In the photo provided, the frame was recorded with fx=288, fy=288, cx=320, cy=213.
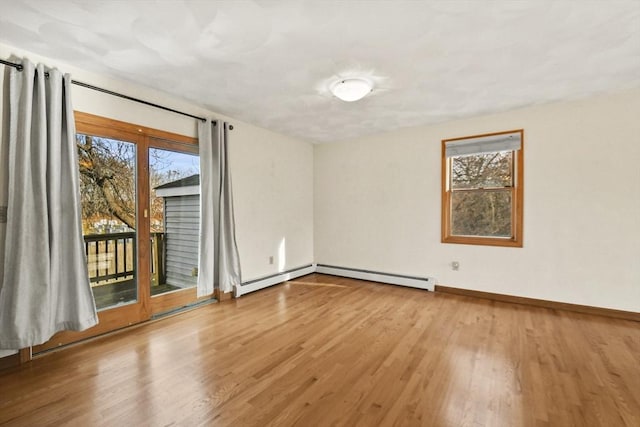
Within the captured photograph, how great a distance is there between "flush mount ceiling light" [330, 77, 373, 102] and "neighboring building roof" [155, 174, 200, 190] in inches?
78.1

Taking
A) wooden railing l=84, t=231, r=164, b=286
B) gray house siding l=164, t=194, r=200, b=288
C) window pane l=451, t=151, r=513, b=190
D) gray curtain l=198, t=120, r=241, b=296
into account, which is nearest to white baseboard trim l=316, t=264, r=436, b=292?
window pane l=451, t=151, r=513, b=190

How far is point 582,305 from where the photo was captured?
3250 millimetres

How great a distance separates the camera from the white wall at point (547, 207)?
121 inches

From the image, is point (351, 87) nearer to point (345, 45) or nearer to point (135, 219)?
point (345, 45)

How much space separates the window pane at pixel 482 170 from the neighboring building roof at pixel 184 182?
3459 mm

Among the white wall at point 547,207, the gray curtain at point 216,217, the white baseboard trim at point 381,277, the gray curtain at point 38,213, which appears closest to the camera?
the gray curtain at point 38,213

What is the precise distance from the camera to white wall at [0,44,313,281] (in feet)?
8.90

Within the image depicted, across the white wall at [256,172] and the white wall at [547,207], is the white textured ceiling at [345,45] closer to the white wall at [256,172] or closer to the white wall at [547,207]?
the white wall at [256,172]

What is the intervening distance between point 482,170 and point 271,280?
340 cm

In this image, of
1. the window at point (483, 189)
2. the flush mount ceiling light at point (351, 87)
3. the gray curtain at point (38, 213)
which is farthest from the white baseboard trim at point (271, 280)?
the flush mount ceiling light at point (351, 87)

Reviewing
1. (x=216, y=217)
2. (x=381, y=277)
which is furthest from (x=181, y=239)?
(x=381, y=277)

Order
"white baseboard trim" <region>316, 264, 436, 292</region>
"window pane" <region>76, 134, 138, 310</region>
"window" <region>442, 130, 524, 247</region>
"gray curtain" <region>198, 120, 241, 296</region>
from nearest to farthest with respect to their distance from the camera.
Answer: "window pane" <region>76, 134, 138, 310</region> → "gray curtain" <region>198, 120, 241, 296</region> → "window" <region>442, 130, 524, 247</region> → "white baseboard trim" <region>316, 264, 436, 292</region>

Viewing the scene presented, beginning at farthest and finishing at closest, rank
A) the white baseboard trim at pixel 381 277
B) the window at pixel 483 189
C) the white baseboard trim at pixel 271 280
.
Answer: the white baseboard trim at pixel 381 277
the white baseboard trim at pixel 271 280
the window at pixel 483 189

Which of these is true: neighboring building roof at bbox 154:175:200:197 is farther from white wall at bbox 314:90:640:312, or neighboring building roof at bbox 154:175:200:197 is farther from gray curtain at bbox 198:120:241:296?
white wall at bbox 314:90:640:312
